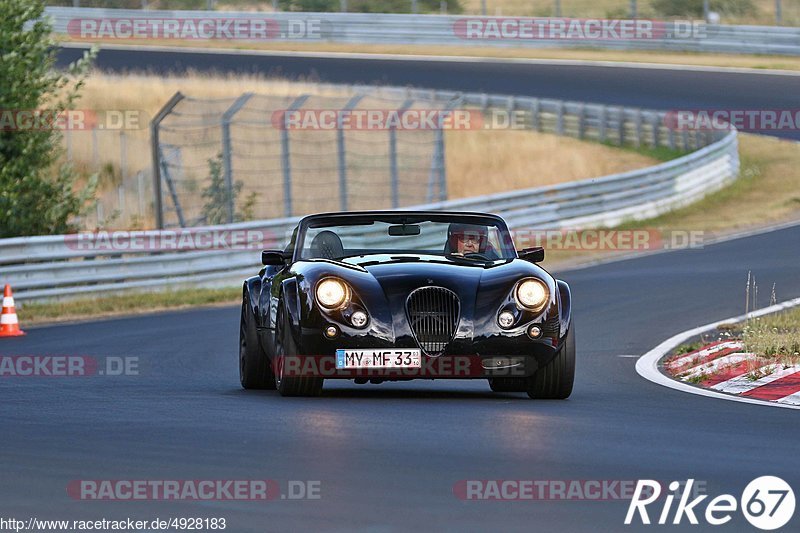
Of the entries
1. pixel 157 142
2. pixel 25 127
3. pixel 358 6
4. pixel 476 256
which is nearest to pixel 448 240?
pixel 476 256

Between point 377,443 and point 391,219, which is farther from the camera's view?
point 391,219

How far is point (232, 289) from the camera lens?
73.2ft

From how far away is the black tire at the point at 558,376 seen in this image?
33.7ft

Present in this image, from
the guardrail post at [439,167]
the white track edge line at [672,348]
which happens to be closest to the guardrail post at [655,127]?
the guardrail post at [439,167]

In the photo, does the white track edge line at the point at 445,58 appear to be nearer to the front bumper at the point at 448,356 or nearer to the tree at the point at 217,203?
the tree at the point at 217,203

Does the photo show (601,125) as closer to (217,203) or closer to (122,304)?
(217,203)

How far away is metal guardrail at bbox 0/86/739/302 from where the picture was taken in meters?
20.6

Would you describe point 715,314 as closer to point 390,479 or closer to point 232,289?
point 232,289

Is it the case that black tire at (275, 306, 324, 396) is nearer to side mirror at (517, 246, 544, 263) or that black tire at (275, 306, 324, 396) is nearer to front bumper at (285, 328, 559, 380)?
front bumper at (285, 328, 559, 380)

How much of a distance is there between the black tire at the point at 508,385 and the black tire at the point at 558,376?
561mm

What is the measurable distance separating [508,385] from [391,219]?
1.42 metres

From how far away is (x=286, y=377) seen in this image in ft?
33.9

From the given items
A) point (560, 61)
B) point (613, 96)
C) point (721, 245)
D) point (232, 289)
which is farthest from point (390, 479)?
point (560, 61)

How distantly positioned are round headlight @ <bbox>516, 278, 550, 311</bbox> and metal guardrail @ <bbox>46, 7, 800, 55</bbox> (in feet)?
123
